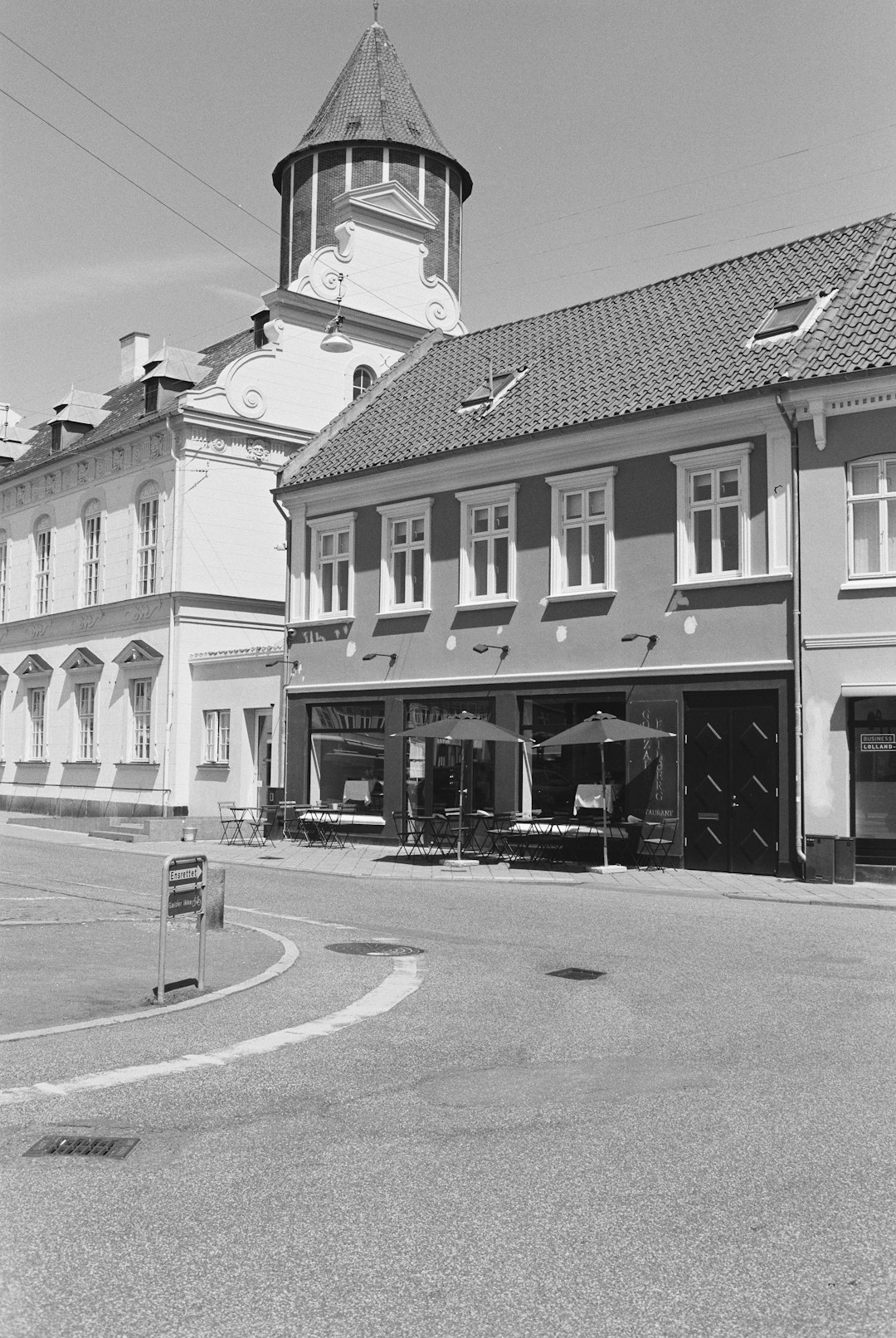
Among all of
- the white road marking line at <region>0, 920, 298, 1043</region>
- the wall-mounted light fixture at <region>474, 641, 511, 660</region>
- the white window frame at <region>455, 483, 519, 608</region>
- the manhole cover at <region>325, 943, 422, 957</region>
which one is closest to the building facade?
the white window frame at <region>455, 483, 519, 608</region>

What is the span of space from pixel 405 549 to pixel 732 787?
9221mm

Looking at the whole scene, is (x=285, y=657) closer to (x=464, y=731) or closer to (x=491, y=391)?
(x=491, y=391)

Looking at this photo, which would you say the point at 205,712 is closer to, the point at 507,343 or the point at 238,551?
the point at 238,551

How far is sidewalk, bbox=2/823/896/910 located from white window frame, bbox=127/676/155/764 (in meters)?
7.13

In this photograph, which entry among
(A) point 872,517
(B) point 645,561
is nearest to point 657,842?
(B) point 645,561

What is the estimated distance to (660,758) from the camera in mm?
22375

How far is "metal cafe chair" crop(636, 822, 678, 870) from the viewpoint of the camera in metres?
22.2

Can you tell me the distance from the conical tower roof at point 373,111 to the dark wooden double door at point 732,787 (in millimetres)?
24077

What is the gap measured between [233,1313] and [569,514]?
2113 centimetres

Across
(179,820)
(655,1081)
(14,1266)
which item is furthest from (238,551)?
(14,1266)

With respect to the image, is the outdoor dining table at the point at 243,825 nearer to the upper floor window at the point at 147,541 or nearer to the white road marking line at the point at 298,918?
the upper floor window at the point at 147,541

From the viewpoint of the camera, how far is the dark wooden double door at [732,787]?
21.2 metres

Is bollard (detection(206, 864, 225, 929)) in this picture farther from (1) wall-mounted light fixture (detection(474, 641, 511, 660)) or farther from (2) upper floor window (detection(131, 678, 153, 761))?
(2) upper floor window (detection(131, 678, 153, 761))

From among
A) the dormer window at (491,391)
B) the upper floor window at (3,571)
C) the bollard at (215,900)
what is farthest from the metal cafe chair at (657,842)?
the upper floor window at (3,571)
